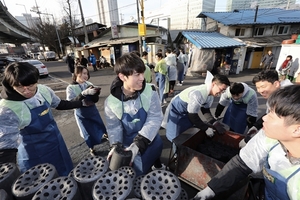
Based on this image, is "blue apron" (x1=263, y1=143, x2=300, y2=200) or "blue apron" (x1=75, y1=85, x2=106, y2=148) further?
"blue apron" (x1=75, y1=85, x2=106, y2=148)

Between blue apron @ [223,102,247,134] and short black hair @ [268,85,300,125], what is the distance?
2.34 meters

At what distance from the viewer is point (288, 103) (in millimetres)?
976

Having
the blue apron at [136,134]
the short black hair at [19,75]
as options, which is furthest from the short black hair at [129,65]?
the short black hair at [19,75]

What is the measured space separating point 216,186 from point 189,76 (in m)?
10.5

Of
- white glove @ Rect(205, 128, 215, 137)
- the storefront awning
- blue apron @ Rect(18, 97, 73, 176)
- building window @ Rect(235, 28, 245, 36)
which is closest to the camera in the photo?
blue apron @ Rect(18, 97, 73, 176)

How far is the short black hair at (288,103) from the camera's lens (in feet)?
3.12

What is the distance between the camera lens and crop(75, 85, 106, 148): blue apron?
10.4 ft

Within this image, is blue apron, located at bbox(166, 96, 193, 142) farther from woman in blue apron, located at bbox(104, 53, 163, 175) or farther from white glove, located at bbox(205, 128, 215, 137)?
woman in blue apron, located at bbox(104, 53, 163, 175)

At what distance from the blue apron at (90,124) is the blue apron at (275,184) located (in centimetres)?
299

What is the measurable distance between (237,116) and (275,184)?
91.2 inches

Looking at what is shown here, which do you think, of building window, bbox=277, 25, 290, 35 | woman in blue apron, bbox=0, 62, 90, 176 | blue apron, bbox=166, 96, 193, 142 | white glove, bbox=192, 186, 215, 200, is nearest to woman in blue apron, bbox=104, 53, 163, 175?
white glove, bbox=192, 186, 215, 200

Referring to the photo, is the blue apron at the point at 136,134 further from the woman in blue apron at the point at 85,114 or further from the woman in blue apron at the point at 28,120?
the woman in blue apron at the point at 85,114

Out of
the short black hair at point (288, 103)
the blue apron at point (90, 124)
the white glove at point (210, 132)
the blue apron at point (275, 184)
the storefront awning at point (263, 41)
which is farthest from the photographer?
the storefront awning at point (263, 41)

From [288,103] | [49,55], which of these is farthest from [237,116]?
[49,55]
